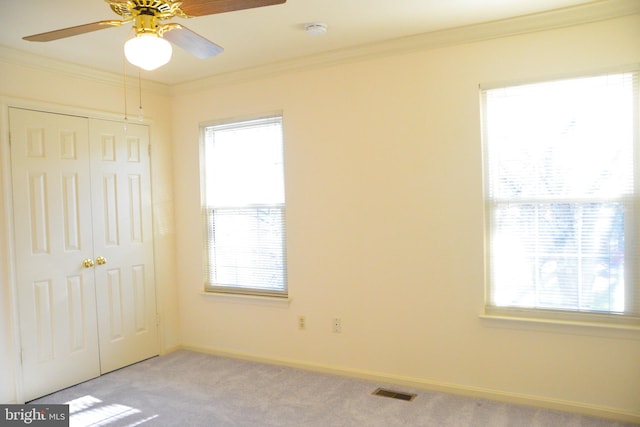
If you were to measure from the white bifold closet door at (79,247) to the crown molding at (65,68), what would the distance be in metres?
0.36

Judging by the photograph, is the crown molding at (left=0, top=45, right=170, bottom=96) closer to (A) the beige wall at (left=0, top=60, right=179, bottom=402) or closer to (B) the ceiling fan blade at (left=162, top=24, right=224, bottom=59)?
(A) the beige wall at (left=0, top=60, right=179, bottom=402)

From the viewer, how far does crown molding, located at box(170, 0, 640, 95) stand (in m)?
2.96

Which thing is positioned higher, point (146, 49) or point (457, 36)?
point (457, 36)

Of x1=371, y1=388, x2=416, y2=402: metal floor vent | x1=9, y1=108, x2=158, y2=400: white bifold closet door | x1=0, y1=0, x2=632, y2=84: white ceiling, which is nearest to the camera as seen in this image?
x1=0, y1=0, x2=632, y2=84: white ceiling

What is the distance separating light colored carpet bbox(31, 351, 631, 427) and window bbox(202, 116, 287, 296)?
2.66ft

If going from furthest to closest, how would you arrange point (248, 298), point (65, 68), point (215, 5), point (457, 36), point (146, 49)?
point (248, 298) < point (65, 68) < point (457, 36) < point (215, 5) < point (146, 49)

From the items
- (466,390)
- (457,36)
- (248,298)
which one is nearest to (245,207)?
(248,298)

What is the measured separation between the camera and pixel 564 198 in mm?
3125

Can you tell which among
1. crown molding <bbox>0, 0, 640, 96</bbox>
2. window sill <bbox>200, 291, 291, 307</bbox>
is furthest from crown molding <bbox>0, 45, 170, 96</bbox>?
window sill <bbox>200, 291, 291, 307</bbox>

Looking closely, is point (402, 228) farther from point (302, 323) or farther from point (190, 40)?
point (190, 40)

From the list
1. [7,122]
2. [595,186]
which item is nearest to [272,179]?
[7,122]

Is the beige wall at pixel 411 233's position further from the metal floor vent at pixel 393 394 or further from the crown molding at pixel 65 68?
the crown molding at pixel 65 68

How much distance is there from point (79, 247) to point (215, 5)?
8.72 ft

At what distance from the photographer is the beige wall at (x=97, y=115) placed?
11.2 feet
